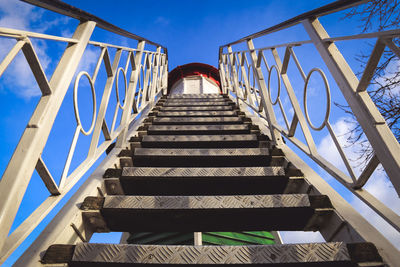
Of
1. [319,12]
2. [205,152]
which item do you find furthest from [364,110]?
[205,152]

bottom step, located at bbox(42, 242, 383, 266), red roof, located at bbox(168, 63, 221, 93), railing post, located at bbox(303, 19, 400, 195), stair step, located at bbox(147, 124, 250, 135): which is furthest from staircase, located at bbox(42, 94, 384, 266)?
red roof, located at bbox(168, 63, 221, 93)

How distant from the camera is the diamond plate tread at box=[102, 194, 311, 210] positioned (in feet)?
4.39

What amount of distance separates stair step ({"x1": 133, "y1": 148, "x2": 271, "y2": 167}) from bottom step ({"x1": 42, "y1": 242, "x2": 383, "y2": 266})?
3.26ft

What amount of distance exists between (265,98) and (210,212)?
1667 millimetres

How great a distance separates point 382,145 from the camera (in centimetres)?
99

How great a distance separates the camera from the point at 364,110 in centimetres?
109

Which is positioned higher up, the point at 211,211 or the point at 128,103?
the point at 128,103

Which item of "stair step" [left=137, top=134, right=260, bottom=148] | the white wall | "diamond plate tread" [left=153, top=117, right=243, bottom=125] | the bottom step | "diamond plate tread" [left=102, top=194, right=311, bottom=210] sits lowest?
the bottom step

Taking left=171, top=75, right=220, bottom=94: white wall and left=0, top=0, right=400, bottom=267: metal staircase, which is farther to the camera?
left=171, top=75, right=220, bottom=94: white wall

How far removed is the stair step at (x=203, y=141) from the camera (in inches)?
94.3

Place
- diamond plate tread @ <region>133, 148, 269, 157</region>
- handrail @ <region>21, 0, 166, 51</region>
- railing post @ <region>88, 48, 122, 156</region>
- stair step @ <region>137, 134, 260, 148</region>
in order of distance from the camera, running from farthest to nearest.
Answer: stair step @ <region>137, 134, 260, 148</region> → diamond plate tread @ <region>133, 148, 269, 157</region> → railing post @ <region>88, 48, 122, 156</region> → handrail @ <region>21, 0, 166, 51</region>

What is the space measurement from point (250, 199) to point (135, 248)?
68cm

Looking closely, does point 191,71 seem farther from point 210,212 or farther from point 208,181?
point 210,212

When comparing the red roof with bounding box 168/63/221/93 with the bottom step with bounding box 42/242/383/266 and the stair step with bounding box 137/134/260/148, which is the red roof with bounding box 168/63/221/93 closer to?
the stair step with bounding box 137/134/260/148
